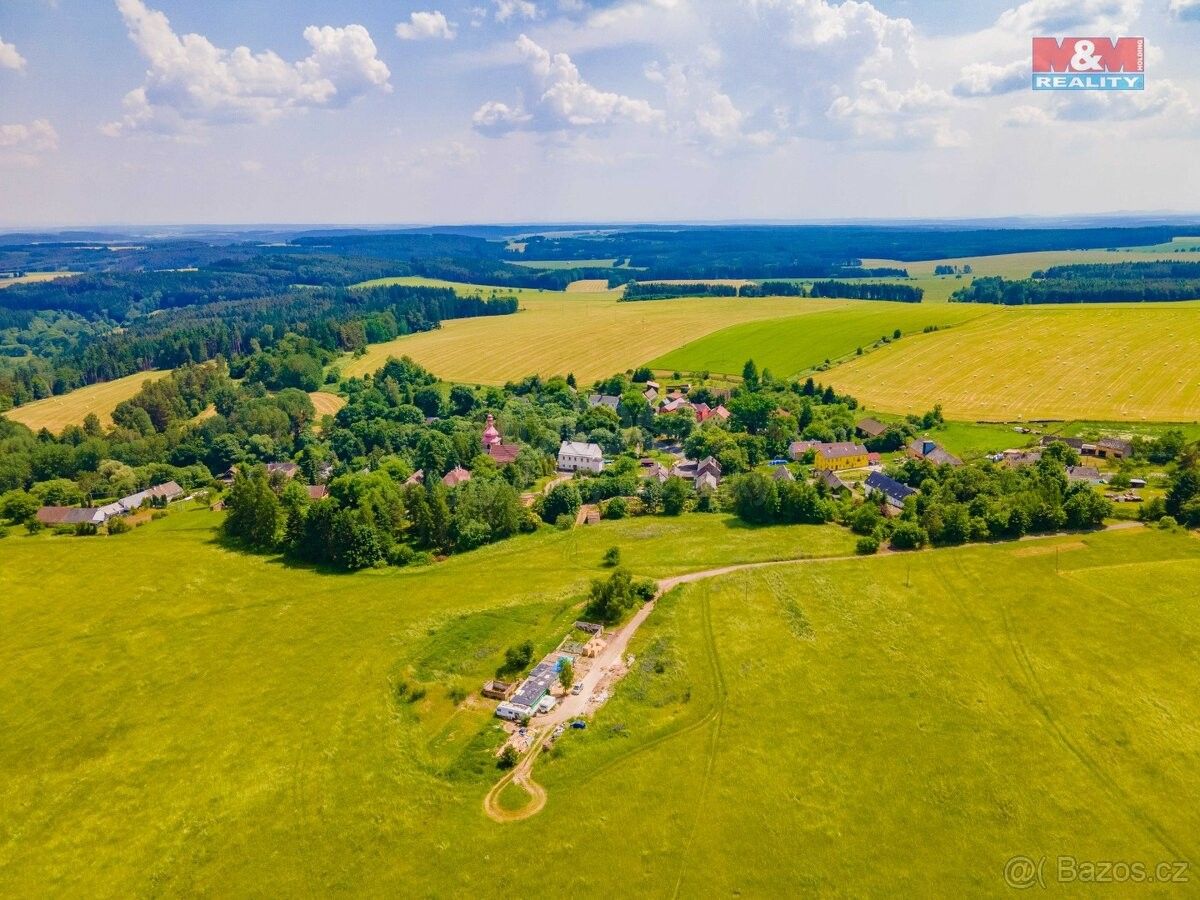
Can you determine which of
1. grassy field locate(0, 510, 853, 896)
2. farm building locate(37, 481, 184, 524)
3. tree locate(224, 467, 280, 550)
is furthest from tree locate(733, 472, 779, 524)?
farm building locate(37, 481, 184, 524)

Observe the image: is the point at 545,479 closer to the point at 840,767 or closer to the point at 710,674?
the point at 710,674

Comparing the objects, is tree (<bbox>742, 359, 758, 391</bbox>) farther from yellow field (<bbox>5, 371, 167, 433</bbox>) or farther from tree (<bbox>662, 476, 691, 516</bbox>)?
yellow field (<bbox>5, 371, 167, 433</bbox>)

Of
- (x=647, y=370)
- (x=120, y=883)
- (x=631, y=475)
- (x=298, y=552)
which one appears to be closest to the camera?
(x=120, y=883)

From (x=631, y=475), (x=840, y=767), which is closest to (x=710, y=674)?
(x=840, y=767)

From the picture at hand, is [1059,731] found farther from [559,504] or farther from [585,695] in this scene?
[559,504]

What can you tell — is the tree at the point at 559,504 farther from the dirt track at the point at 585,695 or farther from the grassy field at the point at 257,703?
the dirt track at the point at 585,695

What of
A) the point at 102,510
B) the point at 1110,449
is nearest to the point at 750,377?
the point at 1110,449
